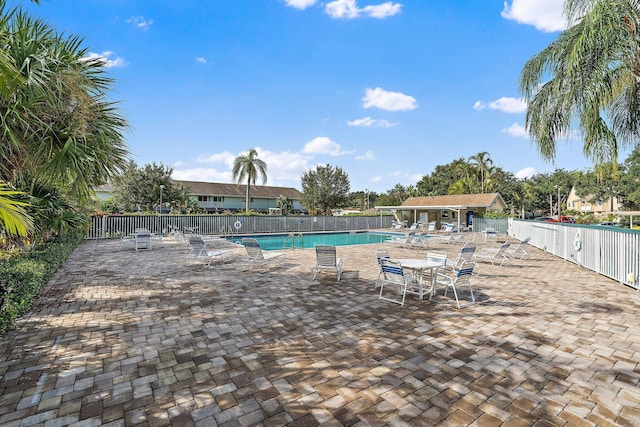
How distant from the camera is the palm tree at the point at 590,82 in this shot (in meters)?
5.48

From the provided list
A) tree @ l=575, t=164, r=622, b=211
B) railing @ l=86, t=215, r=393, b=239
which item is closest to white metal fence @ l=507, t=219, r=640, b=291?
railing @ l=86, t=215, r=393, b=239

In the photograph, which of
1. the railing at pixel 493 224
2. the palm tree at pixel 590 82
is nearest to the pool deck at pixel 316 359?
the palm tree at pixel 590 82

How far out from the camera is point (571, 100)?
631cm

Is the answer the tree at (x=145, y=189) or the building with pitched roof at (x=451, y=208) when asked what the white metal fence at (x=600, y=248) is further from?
the tree at (x=145, y=189)

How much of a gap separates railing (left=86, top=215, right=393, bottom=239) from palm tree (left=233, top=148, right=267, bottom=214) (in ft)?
33.9

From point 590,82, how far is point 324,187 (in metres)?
32.7

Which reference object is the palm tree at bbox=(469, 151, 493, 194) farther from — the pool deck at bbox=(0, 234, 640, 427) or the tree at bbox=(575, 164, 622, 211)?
the pool deck at bbox=(0, 234, 640, 427)

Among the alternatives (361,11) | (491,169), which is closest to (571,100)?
(361,11)

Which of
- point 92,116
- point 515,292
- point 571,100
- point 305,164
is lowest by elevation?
point 515,292

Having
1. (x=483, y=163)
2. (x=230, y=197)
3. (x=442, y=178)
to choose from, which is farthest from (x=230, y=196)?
(x=442, y=178)

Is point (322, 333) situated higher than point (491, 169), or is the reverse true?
point (491, 169)

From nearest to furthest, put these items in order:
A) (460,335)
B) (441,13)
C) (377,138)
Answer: (460,335) < (441,13) < (377,138)

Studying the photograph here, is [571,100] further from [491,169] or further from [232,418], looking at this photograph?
[491,169]

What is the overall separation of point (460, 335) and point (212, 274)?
247 inches
